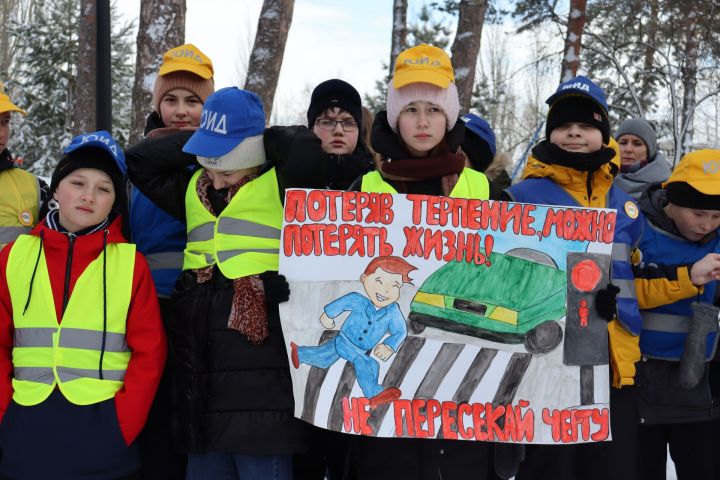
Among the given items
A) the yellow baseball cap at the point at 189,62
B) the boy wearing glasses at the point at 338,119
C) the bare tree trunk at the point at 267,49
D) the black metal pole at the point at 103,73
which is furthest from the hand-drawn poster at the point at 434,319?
the bare tree trunk at the point at 267,49

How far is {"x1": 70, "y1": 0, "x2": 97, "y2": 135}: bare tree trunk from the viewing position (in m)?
8.44

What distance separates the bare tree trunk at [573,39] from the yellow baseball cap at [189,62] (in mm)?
10299

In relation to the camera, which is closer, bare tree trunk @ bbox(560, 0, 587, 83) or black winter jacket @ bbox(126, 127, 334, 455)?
black winter jacket @ bbox(126, 127, 334, 455)

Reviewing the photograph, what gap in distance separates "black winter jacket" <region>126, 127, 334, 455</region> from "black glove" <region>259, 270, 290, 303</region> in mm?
105

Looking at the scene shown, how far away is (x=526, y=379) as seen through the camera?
109 inches

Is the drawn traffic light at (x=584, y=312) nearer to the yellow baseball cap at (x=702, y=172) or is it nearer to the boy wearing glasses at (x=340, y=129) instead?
the yellow baseball cap at (x=702, y=172)

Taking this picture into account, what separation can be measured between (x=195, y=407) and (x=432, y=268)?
1.08 m

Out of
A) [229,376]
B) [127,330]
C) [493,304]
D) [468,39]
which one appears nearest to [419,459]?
[493,304]

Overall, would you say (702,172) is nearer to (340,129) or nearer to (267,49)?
(340,129)

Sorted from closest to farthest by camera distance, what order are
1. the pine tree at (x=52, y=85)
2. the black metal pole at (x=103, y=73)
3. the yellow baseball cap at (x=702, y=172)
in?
the yellow baseball cap at (x=702, y=172)
the black metal pole at (x=103, y=73)
the pine tree at (x=52, y=85)

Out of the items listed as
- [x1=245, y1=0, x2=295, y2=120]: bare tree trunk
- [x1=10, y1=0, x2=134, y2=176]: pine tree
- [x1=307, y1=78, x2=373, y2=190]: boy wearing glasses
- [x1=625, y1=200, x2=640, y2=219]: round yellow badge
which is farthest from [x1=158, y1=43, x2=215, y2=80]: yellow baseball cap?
[x1=10, y1=0, x2=134, y2=176]: pine tree

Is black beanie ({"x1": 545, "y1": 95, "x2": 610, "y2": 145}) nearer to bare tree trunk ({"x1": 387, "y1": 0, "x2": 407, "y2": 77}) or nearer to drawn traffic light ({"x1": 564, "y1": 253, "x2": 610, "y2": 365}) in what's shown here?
drawn traffic light ({"x1": 564, "y1": 253, "x2": 610, "y2": 365})

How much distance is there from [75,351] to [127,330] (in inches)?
8.1

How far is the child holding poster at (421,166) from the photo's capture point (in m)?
2.78
